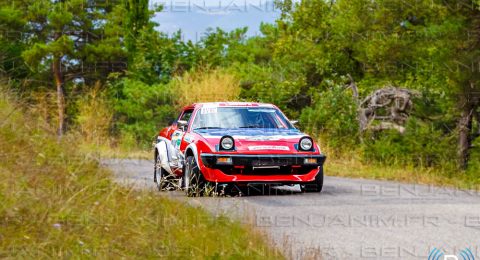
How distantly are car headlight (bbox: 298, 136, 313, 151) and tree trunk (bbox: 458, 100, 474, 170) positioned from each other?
9.62 m

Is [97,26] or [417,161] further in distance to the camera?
[97,26]

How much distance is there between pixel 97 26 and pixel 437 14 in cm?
3316

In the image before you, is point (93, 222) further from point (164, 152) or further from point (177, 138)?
point (164, 152)

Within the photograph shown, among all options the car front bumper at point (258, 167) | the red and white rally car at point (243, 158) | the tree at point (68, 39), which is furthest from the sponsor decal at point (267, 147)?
the tree at point (68, 39)

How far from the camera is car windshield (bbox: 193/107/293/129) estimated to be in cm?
1395

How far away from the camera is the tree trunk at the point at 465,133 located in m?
21.7

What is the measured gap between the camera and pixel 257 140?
12844 mm

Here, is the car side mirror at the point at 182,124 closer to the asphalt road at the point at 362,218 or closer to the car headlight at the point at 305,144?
the asphalt road at the point at 362,218

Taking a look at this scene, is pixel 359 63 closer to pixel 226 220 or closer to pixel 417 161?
pixel 417 161

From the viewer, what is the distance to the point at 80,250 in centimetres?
673

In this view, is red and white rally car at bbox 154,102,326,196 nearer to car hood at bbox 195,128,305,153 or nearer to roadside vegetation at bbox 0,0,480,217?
car hood at bbox 195,128,305,153

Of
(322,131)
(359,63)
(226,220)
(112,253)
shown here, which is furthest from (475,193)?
(359,63)

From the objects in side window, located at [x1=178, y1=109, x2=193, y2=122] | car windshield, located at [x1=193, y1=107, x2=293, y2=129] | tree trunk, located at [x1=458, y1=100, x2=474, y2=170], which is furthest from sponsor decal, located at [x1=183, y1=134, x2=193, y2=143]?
tree trunk, located at [x1=458, y1=100, x2=474, y2=170]

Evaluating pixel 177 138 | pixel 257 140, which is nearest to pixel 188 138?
pixel 177 138
